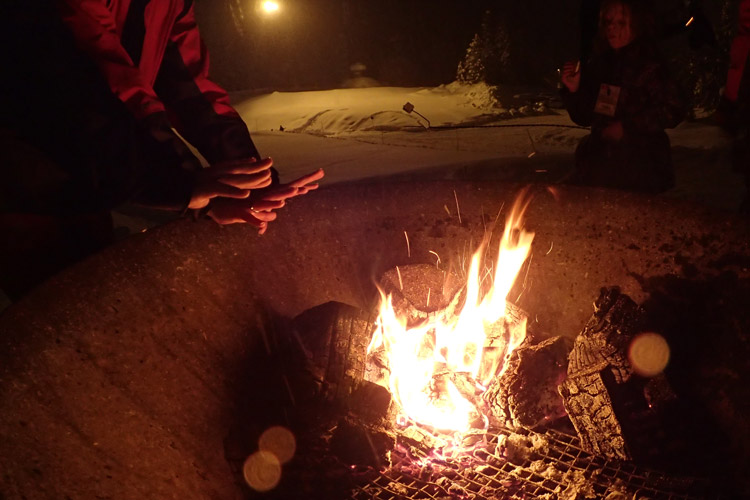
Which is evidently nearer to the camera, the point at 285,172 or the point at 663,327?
the point at 663,327

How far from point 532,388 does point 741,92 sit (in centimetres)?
261

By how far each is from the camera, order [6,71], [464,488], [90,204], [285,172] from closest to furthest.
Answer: [6,71], [90,204], [464,488], [285,172]

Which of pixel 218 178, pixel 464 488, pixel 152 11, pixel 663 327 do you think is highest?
pixel 152 11

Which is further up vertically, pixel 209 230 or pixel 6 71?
pixel 6 71

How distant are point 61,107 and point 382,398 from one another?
4.45 feet

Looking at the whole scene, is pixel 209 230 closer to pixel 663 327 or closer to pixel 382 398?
pixel 382 398

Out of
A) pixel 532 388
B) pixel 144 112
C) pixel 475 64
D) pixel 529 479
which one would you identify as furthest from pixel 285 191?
pixel 475 64

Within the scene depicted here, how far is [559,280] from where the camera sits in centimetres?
235

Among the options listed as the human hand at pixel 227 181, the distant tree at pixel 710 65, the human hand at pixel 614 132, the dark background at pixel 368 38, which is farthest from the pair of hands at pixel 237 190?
the dark background at pixel 368 38

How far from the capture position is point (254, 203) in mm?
1944

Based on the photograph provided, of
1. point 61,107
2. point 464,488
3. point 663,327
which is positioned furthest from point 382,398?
point 61,107

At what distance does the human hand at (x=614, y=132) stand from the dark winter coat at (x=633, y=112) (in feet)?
0.07

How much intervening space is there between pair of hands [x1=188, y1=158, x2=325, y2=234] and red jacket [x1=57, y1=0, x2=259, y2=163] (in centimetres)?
20

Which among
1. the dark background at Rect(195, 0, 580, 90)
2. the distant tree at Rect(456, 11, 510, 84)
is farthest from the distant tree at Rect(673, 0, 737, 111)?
the distant tree at Rect(456, 11, 510, 84)
